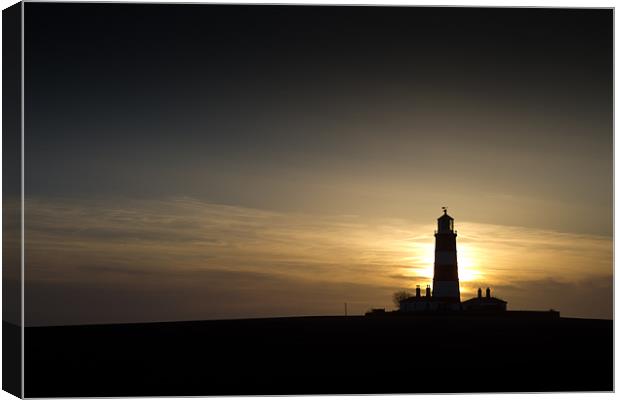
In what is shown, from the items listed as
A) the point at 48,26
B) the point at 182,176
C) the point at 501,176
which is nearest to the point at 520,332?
the point at 501,176

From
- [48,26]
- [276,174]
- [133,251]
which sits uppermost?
[48,26]

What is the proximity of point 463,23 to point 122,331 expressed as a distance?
9.14 m

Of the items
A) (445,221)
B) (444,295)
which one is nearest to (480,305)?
(444,295)

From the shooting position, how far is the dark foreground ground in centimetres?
1823

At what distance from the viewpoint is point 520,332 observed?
86.0 ft

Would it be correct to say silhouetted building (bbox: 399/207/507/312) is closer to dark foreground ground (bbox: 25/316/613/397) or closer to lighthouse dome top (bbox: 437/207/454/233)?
lighthouse dome top (bbox: 437/207/454/233)

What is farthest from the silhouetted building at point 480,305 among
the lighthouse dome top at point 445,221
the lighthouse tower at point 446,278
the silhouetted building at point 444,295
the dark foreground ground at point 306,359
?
→ the dark foreground ground at point 306,359

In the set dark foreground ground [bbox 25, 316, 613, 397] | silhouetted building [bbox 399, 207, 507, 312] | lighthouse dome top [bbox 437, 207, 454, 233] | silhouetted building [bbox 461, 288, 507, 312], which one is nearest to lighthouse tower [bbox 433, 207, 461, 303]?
silhouetted building [bbox 399, 207, 507, 312]

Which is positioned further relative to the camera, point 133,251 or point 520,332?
point 520,332

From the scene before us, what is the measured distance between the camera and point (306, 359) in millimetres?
20547

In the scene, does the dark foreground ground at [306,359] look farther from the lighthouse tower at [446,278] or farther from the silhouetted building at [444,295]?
the silhouetted building at [444,295]

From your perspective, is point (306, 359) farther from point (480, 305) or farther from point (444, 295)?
point (444, 295)

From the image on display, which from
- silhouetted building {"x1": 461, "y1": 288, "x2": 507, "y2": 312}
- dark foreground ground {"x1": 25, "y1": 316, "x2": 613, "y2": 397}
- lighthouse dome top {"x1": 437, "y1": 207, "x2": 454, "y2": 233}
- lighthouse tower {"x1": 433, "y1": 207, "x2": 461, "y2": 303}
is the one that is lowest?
→ dark foreground ground {"x1": 25, "y1": 316, "x2": 613, "y2": 397}

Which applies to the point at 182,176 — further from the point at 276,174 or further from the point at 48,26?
the point at 48,26
